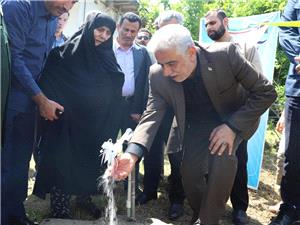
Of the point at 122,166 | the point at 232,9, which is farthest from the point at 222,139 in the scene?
the point at 232,9

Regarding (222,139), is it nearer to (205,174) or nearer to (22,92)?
(205,174)

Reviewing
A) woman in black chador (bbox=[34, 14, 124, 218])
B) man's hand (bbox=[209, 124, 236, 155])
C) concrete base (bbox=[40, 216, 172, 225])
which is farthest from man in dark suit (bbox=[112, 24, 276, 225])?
woman in black chador (bbox=[34, 14, 124, 218])

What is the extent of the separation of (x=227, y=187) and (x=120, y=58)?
1776 mm

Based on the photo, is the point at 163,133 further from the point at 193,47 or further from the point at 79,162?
the point at 193,47

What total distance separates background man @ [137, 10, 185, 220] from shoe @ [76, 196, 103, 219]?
0.56 meters

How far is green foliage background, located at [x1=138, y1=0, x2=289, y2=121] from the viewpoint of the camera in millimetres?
8623

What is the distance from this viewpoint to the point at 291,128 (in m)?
3.25

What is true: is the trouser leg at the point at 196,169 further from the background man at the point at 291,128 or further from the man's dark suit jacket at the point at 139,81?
the man's dark suit jacket at the point at 139,81

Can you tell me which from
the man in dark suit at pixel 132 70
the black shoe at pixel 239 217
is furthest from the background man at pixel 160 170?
the black shoe at pixel 239 217

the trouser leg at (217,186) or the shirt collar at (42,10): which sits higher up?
the shirt collar at (42,10)

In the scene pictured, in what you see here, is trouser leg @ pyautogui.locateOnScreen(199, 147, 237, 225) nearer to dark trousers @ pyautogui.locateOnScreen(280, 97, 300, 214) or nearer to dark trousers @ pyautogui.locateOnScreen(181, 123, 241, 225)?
dark trousers @ pyautogui.locateOnScreen(181, 123, 241, 225)

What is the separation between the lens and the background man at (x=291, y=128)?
3.19 metres

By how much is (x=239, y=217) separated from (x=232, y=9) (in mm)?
8883

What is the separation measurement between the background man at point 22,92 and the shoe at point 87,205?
1.94 feet
